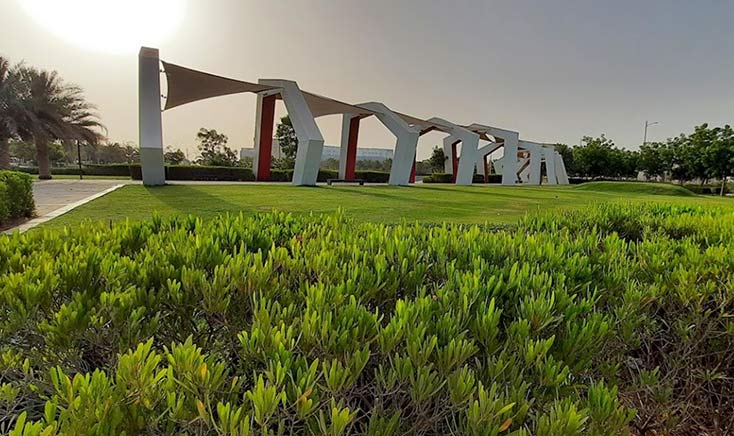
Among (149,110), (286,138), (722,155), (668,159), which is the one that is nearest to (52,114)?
(149,110)

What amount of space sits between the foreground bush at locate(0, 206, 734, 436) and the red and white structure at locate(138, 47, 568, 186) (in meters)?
16.9

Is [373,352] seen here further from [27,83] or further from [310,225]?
[27,83]

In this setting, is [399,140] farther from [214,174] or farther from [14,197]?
[14,197]

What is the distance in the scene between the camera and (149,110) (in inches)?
667

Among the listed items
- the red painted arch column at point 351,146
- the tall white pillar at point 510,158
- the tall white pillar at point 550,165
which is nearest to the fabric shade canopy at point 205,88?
the red painted arch column at point 351,146

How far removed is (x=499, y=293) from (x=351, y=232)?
1.31 m

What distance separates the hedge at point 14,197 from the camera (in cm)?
851

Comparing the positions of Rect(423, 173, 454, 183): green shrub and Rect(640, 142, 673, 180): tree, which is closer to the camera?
Rect(423, 173, 454, 183): green shrub

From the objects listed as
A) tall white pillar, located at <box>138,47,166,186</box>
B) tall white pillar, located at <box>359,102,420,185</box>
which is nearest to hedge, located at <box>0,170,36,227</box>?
tall white pillar, located at <box>138,47,166,186</box>

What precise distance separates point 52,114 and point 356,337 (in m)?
35.5

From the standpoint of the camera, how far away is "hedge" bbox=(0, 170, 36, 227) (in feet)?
27.9

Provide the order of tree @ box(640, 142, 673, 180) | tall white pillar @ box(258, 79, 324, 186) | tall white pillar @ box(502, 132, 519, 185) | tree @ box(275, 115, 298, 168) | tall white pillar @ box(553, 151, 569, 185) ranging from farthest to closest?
tree @ box(275, 115, 298, 168)
tree @ box(640, 142, 673, 180)
tall white pillar @ box(553, 151, 569, 185)
tall white pillar @ box(502, 132, 519, 185)
tall white pillar @ box(258, 79, 324, 186)

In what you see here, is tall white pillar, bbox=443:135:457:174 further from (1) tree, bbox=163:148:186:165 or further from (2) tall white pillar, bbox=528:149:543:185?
(1) tree, bbox=163:148:186:165

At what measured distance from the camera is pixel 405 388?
110cm
